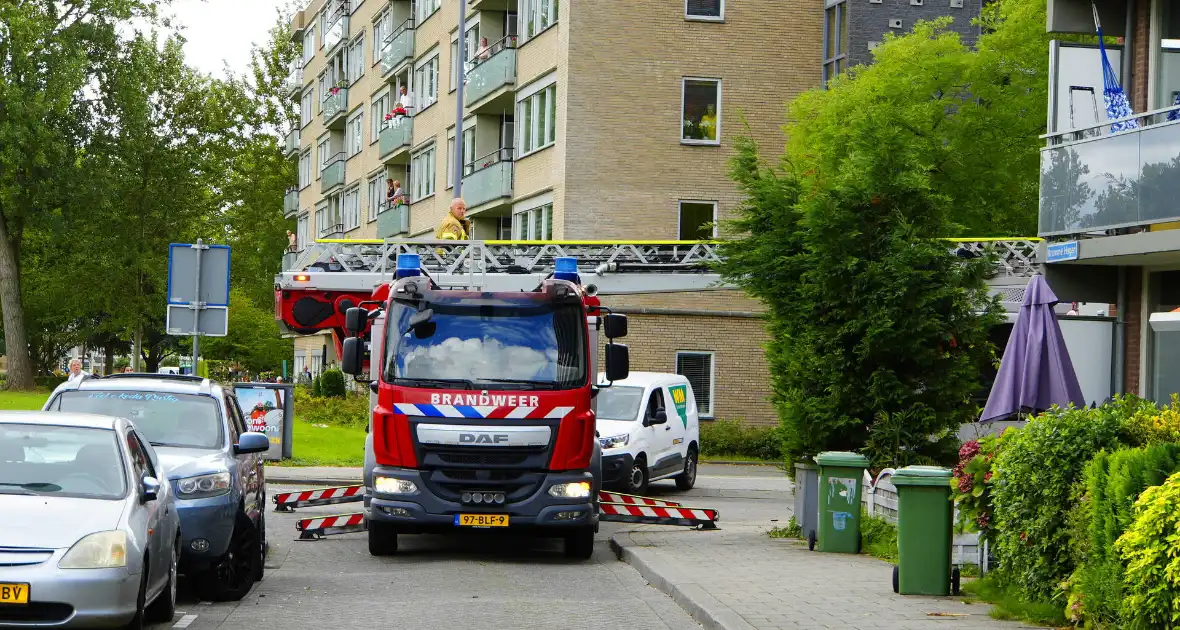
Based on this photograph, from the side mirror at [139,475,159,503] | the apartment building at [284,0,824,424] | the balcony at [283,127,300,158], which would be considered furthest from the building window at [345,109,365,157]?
the side mirror at [139,475,159,503]

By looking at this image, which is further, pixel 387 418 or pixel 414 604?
pixel 387 418

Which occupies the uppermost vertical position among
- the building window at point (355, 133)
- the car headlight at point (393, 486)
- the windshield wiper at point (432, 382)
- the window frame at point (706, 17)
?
the building window at point (355, 133)

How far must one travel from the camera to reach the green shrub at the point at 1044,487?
34.8 feet

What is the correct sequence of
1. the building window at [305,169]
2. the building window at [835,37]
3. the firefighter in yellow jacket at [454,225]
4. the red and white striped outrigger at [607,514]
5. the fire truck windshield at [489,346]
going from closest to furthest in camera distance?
the fire truck windshield at [489,346] < the red and white striped outrigger at [607,514] < the firefighter in yellow jacket at [454,225] < the building window at [835,37] < the building window at [305,169]

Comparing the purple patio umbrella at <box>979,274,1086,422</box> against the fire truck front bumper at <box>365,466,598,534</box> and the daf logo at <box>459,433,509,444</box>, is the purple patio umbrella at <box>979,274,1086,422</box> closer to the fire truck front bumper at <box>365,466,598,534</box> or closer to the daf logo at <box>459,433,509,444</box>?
the fire truck front bumper at <box>365,466,598,534</box>

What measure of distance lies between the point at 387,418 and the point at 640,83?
2557 cm

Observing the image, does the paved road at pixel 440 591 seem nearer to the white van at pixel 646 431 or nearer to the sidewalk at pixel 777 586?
the sidewalk at pixel 777 586

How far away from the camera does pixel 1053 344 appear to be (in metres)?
16.5

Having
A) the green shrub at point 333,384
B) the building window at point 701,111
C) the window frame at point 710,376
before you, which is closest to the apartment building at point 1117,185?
the window frame at point 710,376

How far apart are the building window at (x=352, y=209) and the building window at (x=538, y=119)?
23.6 m

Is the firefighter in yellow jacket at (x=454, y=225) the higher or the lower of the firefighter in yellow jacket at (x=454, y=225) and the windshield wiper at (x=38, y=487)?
the higher

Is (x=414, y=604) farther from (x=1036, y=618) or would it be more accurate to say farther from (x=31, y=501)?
(x=1036, y=618)

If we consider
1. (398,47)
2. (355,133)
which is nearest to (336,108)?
(355,133)

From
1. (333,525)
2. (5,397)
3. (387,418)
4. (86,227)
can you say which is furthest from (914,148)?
(86,227)
